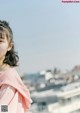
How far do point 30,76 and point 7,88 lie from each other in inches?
379

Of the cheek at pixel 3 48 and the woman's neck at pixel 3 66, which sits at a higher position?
the cheek at pixel 3 48

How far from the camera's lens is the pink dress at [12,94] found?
660 mm

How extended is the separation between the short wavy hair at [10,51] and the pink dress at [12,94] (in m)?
0.04

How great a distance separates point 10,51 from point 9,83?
0.09 m

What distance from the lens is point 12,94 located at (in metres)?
0.67

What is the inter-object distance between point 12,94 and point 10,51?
0.35 feet

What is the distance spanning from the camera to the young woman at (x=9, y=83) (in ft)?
2.18

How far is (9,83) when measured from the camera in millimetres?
673

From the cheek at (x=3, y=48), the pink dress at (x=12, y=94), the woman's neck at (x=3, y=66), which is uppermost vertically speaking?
the cheek at (x=3, y=48)

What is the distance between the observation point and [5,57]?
73cm

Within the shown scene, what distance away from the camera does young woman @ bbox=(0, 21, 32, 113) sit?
26.1 inches

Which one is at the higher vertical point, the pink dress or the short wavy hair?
the short wavy hair

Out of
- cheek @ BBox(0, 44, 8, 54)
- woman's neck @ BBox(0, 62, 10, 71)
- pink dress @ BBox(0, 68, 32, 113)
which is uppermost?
cheek @ BBox(0, 44, 8, 54)

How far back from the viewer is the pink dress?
660 millimetres
